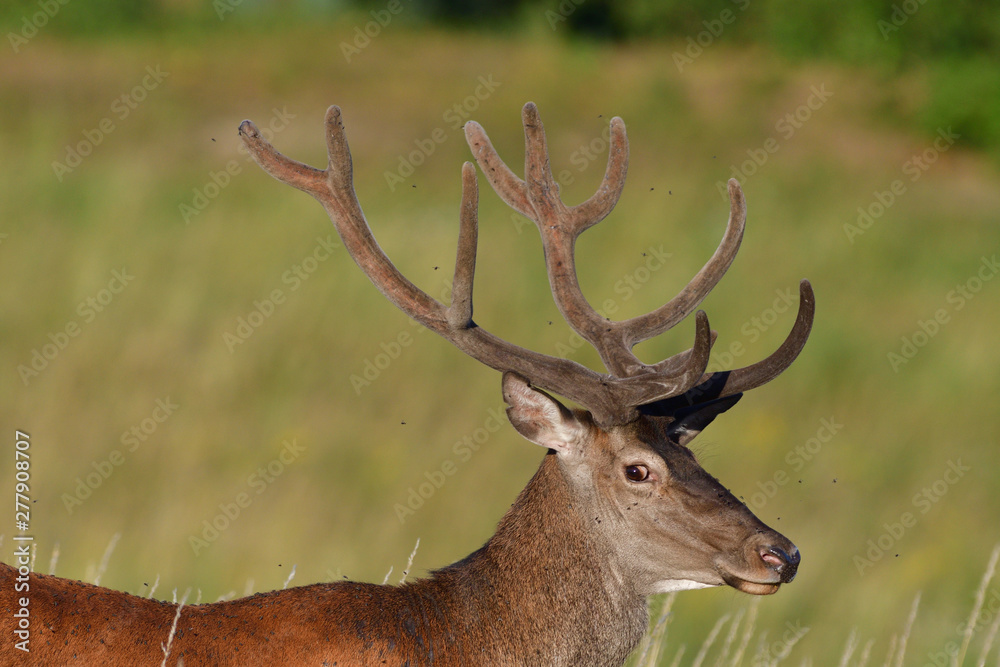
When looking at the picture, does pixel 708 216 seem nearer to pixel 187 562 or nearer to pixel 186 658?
pixel 187 562

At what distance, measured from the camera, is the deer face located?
377 cm

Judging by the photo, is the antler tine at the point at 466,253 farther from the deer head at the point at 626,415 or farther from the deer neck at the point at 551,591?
the deer neck at the point at 551,591

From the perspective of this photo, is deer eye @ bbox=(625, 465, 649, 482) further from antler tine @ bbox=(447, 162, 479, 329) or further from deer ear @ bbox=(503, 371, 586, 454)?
antler tine @ bbox=(447, 162, 479, 329)

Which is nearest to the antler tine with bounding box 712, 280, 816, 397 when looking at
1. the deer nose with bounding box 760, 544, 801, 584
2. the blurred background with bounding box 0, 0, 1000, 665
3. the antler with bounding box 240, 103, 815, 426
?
the antler with bounding box 240, 103, 815, 426

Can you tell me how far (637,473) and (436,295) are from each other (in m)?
7.03

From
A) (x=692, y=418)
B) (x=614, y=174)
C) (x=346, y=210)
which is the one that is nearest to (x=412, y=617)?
(x=692, y=418)

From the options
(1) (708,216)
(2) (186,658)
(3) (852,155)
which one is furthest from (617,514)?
(3) (852,155)

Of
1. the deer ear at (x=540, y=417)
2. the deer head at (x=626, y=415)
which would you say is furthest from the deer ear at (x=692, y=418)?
the deer ear at (x=540, y=417)

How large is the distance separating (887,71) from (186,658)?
2139 cm

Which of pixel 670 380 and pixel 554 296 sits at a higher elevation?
pixel 670 380

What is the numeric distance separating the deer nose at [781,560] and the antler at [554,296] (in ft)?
1.74

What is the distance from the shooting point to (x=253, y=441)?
9047 millimetres

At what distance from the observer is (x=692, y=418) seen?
4.15m

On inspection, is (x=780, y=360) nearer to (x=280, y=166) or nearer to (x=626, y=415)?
(x=626, y=415)
